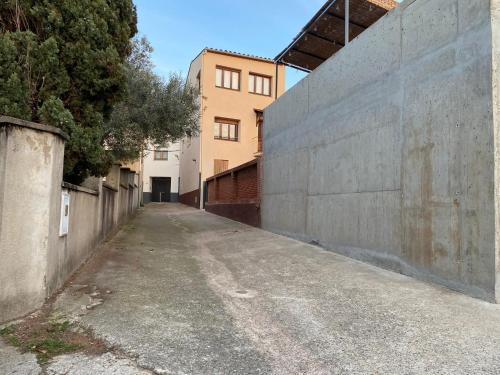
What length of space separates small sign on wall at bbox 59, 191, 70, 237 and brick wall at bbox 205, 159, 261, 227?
28.1 feet

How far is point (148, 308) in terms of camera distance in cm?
473

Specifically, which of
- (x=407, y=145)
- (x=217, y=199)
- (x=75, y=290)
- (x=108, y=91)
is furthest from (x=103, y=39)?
(x=217, y=199)

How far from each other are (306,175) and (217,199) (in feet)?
32.0

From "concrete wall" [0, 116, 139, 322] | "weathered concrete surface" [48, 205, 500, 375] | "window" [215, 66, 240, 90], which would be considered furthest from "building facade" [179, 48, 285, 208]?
"concrete wall" [0, 116, 139, 322]

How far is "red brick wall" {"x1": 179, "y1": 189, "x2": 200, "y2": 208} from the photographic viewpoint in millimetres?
24095

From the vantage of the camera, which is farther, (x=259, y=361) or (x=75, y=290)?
(x=75, y=290)

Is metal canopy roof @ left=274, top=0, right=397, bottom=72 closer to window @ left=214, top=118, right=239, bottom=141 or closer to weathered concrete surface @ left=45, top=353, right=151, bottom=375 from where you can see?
window @ left=214, top=118, right=239, bottom=141

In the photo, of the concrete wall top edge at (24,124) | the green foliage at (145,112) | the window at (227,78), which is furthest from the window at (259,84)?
the concrete wall top edge at (24,124)

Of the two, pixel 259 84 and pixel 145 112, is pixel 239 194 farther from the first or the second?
pixel 259 84

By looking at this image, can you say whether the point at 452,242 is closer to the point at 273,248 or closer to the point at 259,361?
the point at 259,361

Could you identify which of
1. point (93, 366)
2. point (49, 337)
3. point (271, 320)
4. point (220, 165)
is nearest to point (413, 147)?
point (271, 320)

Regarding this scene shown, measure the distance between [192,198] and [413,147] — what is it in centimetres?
2055

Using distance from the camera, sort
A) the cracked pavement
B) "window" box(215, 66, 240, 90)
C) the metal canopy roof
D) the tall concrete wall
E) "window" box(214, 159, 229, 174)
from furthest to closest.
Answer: "window" box(215, 66, 240, 90) < "window" box(214, 159, 229, 174) < the metal canopy roof < the tall concrete wall < the cracked pavement

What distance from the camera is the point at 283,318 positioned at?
452 cm
